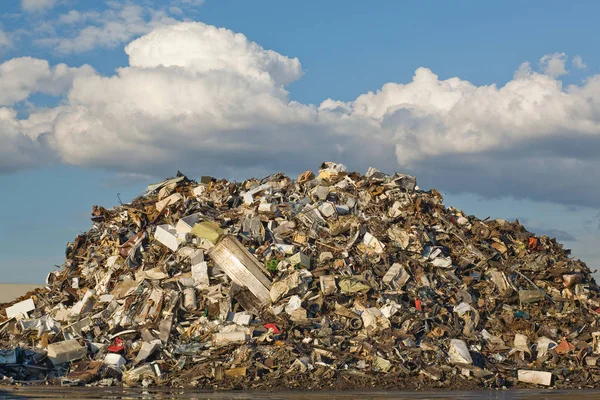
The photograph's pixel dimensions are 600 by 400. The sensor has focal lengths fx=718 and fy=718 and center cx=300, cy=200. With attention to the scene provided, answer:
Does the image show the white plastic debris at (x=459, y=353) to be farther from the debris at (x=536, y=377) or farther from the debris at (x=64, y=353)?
the debris at (x=64, y=353)

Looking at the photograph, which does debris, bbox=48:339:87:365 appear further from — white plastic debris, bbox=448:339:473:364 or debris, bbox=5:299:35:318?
white plastic debris, bbox=448:339:473:364

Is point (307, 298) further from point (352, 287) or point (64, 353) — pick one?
point (64, 353)

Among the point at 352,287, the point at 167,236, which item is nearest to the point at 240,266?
the point at 167,236

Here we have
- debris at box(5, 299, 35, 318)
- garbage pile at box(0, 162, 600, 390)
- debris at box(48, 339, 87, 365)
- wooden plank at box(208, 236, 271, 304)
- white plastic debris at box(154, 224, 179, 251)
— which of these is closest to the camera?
garbage pile at box(0, 162, 600, 390)

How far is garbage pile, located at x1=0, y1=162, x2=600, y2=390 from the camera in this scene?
17.8 metres

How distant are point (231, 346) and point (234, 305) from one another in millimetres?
1938

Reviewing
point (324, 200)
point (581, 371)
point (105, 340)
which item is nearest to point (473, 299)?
point (581, 371)

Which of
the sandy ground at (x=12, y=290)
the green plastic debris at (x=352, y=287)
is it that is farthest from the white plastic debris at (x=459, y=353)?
the sandy ground at (x=12, y=290)

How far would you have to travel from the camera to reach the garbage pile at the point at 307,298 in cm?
1777

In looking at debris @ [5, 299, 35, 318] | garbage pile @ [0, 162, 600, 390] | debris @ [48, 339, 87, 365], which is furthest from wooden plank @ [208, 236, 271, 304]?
debris @ [5, 299, 35, 318]

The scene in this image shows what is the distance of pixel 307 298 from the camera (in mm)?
19422

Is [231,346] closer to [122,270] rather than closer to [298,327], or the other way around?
[298,327]

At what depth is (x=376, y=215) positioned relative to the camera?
22859mm

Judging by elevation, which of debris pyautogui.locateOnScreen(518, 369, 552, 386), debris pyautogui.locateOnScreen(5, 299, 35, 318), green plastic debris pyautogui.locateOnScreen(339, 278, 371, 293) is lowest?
debris pyautogui.locateOnScreen(518, 369, 552, 386)
